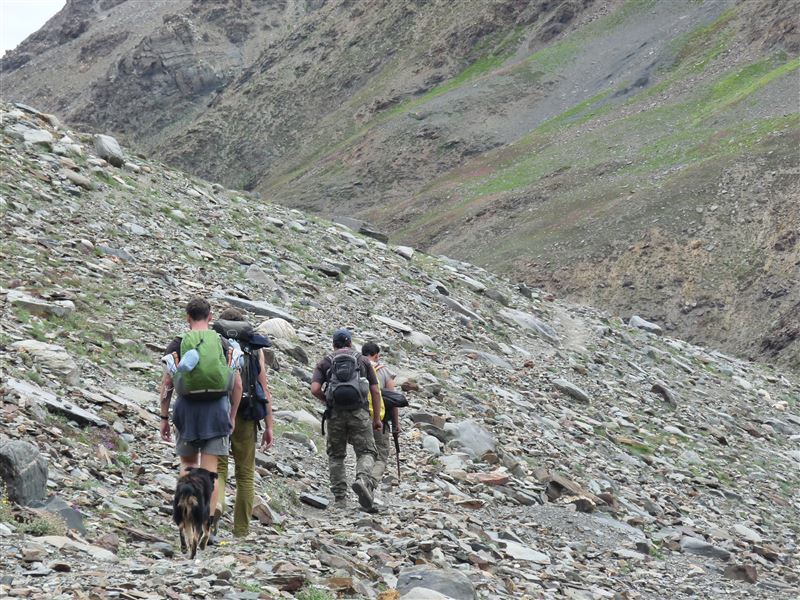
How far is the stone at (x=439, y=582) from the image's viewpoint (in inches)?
339

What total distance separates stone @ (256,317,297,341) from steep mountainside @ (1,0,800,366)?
28644mm

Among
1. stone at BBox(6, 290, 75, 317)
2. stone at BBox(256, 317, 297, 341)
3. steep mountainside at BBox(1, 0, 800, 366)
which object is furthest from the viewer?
steep mountainside at BBox(1, 0, 800, 366)

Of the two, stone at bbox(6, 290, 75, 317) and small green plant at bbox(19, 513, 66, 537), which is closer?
small green plant at bbox(19, 513, 66, 537)

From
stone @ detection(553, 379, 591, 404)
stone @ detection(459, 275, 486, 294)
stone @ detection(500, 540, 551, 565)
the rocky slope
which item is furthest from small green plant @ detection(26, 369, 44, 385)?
stone @ detection(459, 275, 486, 294)


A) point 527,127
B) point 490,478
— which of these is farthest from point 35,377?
point 527,127

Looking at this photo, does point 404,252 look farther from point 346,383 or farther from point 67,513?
point 67,513

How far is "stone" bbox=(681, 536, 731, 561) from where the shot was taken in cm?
1485

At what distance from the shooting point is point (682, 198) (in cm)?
5797

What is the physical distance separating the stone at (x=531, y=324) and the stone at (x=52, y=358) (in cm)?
1619

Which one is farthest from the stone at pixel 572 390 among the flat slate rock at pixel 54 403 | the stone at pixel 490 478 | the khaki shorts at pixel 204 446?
the khaki shorts at pixel 204 446

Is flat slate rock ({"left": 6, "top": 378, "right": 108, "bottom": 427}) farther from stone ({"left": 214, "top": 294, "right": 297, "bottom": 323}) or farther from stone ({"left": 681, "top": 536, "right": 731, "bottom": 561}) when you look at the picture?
stone ({"left": 681, "top": 536, "right": 731, "bottom": 561})

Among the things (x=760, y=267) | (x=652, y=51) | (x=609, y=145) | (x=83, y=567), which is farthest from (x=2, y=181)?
(x=652, y=51)

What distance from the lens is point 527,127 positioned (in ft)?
318

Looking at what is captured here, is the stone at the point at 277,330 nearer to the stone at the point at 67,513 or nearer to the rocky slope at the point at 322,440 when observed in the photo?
the rocky slope at the point at 322,440
